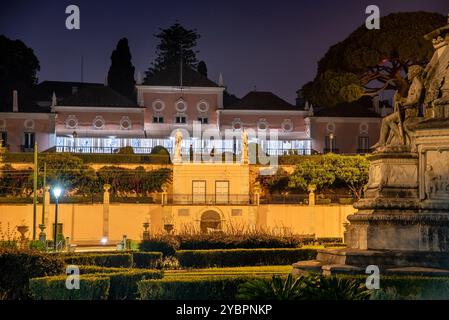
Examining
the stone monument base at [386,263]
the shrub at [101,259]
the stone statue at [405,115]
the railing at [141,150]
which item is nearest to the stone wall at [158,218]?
the railing at [141,150]

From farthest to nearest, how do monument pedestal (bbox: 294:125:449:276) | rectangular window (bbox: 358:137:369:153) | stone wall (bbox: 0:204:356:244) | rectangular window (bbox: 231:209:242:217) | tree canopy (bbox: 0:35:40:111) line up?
tree canopy (bbox: 0:35:40:111) < rectangular window (bbox: 358:137:369:153) < rectangular window (bbox: 231:209:242:217) < stone wall (bbox: 0:204:356:244) < monument pedestal (bbox: 294:125:449:276)

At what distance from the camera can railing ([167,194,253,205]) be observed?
189ft

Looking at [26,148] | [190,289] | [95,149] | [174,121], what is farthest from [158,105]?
[190,289]

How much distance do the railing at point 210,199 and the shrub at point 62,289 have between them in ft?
133

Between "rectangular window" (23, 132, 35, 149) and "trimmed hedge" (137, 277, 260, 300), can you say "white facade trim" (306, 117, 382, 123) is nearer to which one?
"rectangular window" (23, 132, 35, 149)

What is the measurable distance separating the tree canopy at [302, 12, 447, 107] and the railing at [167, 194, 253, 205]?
792 centimetres

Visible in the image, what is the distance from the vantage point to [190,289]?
16125 millimetres

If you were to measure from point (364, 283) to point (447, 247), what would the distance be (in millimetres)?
3300

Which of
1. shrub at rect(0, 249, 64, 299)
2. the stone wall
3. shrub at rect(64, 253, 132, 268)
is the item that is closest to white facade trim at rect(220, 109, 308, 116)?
the stone wall

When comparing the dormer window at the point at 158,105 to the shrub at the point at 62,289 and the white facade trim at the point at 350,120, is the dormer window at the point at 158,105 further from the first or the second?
the shrub at the point at 62,289

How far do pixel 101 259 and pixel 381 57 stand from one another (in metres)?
36.0

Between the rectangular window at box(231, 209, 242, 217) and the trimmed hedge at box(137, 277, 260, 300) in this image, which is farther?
the rectangular window at box(231, 209, 242, 217)

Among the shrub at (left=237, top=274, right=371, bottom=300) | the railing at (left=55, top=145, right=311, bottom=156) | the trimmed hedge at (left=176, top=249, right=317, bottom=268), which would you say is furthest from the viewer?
the railing at (left=55, top=145, right=311, bottom=156)
